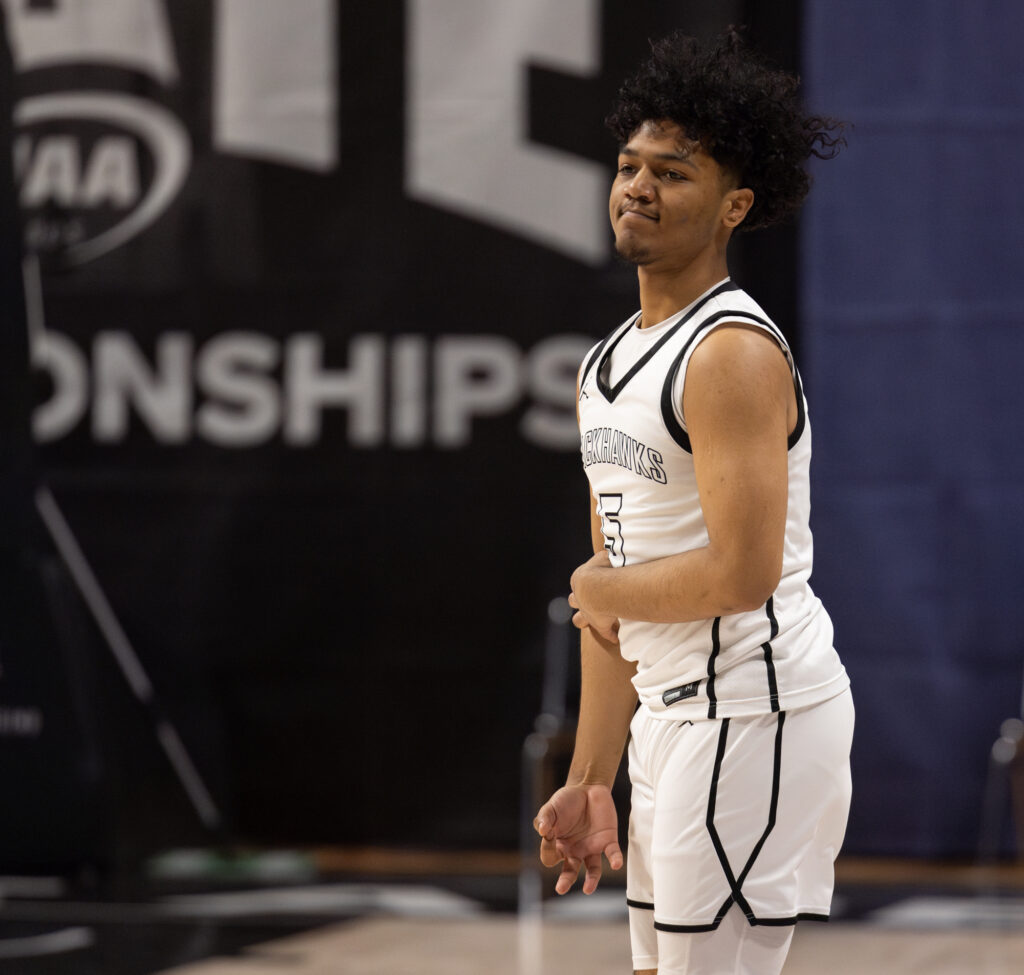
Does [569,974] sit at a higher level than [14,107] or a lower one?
lower

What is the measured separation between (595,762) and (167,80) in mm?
3515

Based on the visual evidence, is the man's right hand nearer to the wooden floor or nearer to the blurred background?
the wooden floor

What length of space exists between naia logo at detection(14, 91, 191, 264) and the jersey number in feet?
10.8

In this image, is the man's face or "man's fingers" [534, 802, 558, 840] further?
"man's fingers" [534, 802, 558, 840]

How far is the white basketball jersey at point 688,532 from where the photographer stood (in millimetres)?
1612

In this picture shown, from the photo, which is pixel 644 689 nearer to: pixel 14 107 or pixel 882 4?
pixel 882 4

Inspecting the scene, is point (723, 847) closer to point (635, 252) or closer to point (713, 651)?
point (713, 651)

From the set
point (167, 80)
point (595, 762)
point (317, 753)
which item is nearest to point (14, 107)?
point (167, 80)

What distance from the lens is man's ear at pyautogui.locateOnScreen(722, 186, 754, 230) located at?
1669mm

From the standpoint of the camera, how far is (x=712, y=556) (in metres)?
1.55

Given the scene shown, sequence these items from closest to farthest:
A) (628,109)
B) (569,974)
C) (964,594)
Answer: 1. (628,109)
2. (569,974)
3. (964,594)

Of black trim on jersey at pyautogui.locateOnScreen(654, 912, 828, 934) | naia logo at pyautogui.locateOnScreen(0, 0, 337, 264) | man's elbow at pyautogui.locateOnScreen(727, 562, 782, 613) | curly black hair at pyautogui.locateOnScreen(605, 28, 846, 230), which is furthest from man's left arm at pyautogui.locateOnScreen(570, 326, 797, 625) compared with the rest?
naia logo at pyautogui.locateOnScreen(0, 0, 337, 264)

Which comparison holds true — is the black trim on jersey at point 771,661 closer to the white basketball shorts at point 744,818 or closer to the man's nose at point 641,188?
the white basketball shorts at point 744,818

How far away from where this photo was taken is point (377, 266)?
4594 millimetres
